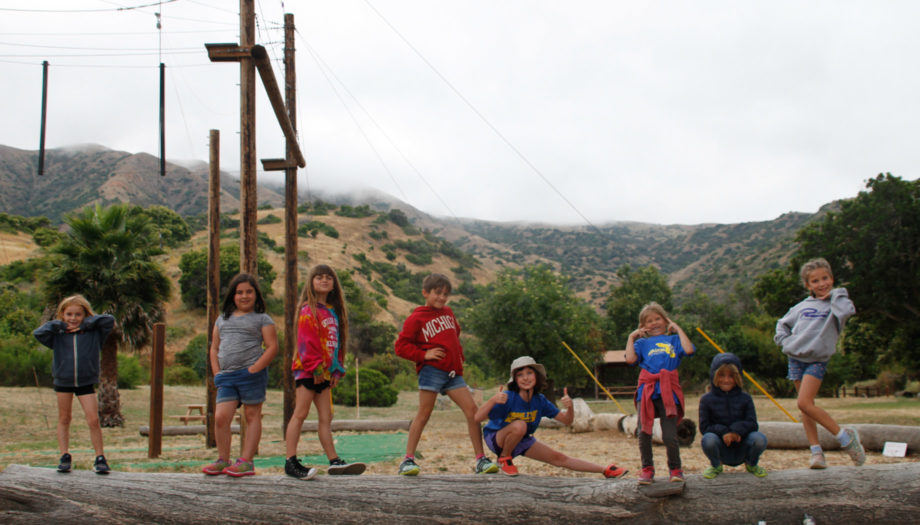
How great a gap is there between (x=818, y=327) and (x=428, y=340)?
3.16 m

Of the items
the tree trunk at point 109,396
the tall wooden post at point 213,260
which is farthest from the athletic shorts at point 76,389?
the tree trunk at point 109,396

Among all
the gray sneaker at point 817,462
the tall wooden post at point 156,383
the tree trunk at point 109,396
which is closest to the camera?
the gray sneaker at point 817,462

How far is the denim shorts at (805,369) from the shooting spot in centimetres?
510

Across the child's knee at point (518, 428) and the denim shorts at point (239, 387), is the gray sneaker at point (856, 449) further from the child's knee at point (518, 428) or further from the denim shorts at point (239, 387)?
the denim shorts at point (239, 387)

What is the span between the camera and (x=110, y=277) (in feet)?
56.2

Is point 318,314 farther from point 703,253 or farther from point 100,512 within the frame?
point 703,253

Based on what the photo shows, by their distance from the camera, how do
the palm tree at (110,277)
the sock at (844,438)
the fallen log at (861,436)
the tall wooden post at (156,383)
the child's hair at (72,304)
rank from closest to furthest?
the sock at (844,438), the child's hair at (72,304), the tall wooden post at (156,383), the fallen log at (861,436), the palm tree at (110,277)

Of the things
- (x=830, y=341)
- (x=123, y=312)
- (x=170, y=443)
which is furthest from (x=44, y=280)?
(x=830, y=341)

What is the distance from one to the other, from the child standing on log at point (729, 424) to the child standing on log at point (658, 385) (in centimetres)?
28

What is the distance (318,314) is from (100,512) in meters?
2.22

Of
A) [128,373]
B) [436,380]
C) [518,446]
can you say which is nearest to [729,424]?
[518,446]

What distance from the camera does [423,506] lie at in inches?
183

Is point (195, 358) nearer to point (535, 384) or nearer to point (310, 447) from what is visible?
point (310, 447)

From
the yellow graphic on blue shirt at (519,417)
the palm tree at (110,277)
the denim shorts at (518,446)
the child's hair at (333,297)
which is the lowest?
the denim shorts at (518,446)
